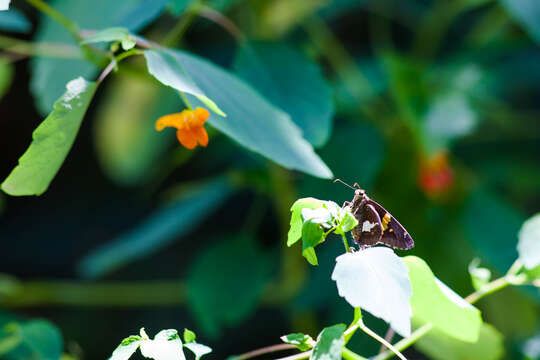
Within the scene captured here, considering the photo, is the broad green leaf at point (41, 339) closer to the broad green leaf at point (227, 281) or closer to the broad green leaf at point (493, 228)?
the broad green leaf at point (227, 281)

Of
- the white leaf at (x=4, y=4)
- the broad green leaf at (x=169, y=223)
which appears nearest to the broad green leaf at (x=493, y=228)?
the broad green leaf at (x=169, y=223)

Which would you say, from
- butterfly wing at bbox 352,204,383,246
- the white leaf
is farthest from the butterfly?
the white leaf

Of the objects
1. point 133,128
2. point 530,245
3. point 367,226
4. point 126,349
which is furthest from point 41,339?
point 133,128

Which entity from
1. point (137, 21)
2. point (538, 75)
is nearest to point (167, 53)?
point (137, 21)

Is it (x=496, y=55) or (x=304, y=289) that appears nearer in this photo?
(x=304, y=289)

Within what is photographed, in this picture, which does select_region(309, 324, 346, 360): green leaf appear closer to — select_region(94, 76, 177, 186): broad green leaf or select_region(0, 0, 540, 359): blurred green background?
select_region(0, 0, 540, 359): blurred green background

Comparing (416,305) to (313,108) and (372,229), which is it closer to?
(372,229)

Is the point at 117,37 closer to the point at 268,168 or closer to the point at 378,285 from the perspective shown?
the point at 378,285
